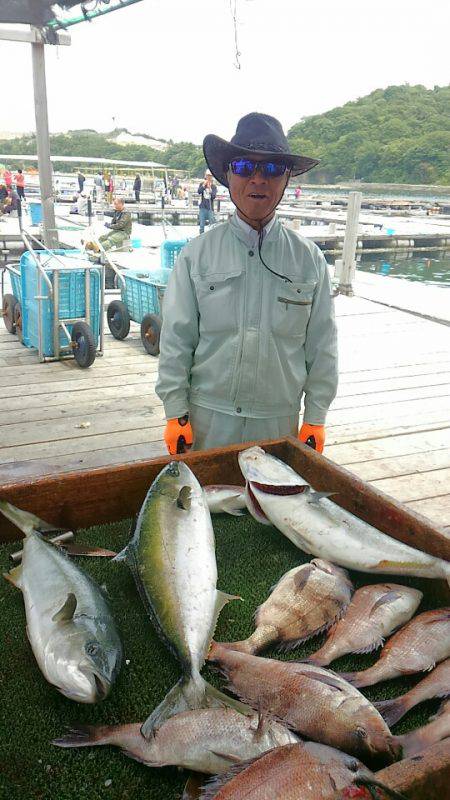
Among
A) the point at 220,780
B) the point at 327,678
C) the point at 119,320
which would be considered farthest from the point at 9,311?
the point at 220,780

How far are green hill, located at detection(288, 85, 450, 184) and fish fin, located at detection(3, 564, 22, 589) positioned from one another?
7885 cm

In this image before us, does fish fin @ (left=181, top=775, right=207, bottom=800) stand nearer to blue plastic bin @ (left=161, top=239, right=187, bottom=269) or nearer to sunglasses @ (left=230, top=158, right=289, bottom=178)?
sunglasses @ (left=230, top=158, right=289, bottom=178)

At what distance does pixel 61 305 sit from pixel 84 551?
500 centimetres

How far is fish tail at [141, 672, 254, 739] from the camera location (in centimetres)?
117

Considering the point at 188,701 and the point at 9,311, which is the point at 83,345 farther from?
the point at 188,701

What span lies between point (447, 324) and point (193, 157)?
10099 cm

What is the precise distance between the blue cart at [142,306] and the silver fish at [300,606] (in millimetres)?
5300

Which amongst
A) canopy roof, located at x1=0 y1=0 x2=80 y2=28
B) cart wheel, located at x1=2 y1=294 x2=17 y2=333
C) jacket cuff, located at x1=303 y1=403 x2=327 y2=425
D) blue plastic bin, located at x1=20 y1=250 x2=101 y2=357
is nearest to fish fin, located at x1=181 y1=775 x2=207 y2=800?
jacket cuff, located at x1=303 y1=403 x2=327 y2=425

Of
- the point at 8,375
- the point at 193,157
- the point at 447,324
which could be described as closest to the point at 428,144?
the point at 193,157

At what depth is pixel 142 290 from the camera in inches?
280

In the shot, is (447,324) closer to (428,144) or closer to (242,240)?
(242,240)

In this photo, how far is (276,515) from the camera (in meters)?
1.83

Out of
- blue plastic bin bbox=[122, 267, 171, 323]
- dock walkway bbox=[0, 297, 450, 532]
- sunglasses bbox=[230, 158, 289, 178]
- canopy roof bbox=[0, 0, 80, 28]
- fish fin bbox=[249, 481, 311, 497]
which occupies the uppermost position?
canopy roof bbox=[0, 0, 80, 28]

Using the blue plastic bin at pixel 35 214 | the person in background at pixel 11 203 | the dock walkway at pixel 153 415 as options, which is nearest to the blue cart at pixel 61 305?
the dock walkway at pixel 153 415
